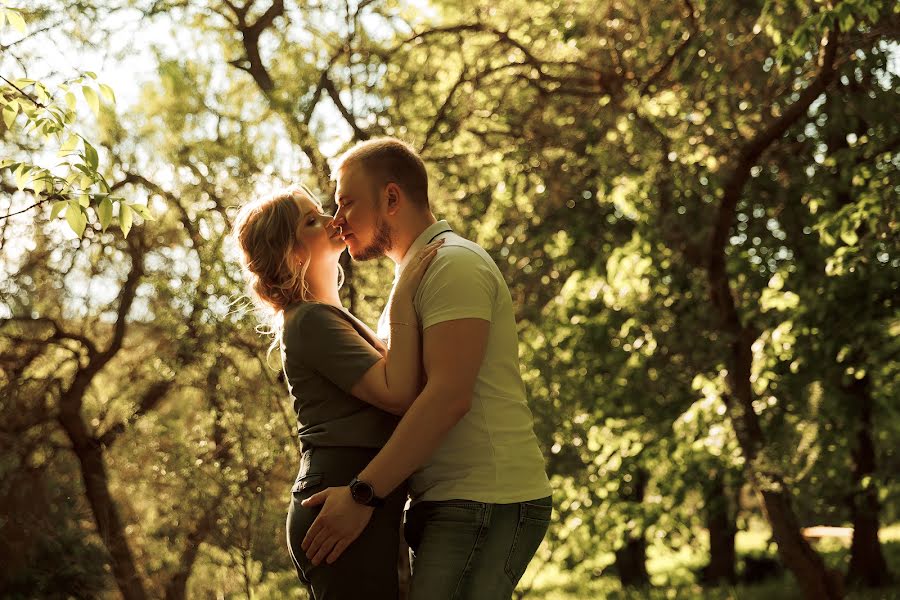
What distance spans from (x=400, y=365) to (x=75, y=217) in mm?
1128

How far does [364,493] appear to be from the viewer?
2355mm

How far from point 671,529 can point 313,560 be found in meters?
8.21

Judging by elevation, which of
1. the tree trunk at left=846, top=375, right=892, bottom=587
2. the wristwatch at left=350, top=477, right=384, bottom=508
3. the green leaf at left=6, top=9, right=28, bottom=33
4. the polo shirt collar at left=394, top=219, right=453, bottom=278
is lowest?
the tree trunk at left=846, top=375, right=892, bottom=587

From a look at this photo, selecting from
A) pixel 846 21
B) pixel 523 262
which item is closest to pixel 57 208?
pixel 846 21

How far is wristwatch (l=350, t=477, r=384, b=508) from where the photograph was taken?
2.35 m

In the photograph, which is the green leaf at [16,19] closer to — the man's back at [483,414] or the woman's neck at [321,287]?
the woman's neck at [321,287]

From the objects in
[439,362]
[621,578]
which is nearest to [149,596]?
[439,362]

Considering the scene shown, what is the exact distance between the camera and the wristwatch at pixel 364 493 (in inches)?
92.5

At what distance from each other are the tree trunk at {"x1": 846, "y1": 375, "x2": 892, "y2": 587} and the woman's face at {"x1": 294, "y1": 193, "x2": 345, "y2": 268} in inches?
316

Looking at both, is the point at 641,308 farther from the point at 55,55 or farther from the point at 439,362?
the point at 439,362

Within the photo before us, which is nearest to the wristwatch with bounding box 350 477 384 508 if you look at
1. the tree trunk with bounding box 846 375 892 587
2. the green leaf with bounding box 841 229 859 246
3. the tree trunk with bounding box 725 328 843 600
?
the green leaf with bounding box 841 229 859 246

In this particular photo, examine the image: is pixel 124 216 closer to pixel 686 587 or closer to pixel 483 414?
pixel 483 414

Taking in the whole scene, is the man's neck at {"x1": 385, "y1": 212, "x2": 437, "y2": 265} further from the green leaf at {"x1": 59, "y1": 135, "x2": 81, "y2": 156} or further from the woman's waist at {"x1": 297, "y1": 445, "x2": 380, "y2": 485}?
the green leaf at {"x1": 59, "y1": 135, "x2": 81, "y2": 156}

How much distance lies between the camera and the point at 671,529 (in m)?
9.97
